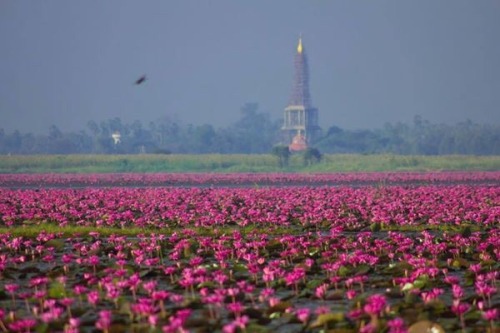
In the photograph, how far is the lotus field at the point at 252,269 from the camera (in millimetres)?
10695

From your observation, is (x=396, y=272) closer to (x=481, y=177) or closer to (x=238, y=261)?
(x=238, y=261)

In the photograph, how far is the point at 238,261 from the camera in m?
16.5

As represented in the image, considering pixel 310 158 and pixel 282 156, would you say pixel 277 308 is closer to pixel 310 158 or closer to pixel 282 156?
pixel 282 156

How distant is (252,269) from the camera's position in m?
13.1

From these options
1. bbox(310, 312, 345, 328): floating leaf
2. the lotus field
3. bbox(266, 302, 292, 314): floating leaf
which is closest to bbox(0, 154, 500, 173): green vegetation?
the lotus field

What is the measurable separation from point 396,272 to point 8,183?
153 feet

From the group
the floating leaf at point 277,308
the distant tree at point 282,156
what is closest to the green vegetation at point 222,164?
the distant tree at point 282,156

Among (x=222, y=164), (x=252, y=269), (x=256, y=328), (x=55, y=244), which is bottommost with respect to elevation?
(x=256, y=328)

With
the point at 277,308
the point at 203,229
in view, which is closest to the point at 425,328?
the point at 277,308

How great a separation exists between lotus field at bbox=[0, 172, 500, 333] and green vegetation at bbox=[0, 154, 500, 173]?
58.2m

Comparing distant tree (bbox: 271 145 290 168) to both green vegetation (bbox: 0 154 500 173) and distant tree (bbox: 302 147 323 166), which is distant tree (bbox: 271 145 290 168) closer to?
green vegetation (bbox: 0 154 500 173)

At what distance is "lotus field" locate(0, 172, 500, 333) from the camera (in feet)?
35.1

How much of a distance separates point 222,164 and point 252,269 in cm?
8121

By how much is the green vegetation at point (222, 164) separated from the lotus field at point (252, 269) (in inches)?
2291
